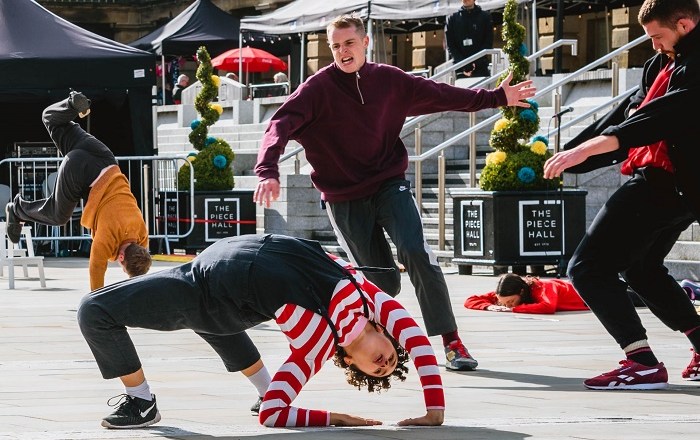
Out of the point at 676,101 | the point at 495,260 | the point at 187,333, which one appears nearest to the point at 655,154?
the point at 676,101

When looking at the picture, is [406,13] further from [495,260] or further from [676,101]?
[676,101]

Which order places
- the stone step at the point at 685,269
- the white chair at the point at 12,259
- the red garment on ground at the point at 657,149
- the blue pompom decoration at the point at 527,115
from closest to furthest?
the red garment on ground at the point at 657,149
the stone step at the point at 685,269
the white chair at the point at 12,259
the blue pompom decoration at the point at 527,115

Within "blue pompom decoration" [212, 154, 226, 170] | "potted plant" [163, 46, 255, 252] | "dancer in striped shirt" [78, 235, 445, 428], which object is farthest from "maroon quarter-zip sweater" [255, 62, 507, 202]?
"blue pompom decoration" [212, 154, 226, 170]

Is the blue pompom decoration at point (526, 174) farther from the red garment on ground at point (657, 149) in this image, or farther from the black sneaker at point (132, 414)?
the black sneaker at point (132, 414)

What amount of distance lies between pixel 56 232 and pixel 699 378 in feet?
46.0

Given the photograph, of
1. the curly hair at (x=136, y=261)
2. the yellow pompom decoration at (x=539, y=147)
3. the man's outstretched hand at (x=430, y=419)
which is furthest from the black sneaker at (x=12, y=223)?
the yellow pompom decoration at (x=539, y=147)

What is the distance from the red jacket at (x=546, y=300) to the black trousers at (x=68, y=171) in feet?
10.3

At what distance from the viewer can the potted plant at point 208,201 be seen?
20312mm

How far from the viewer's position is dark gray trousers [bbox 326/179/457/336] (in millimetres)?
8039

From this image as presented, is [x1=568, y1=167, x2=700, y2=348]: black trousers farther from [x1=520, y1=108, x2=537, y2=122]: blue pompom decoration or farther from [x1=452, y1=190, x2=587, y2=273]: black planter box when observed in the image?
[x1=520, y1=108, x2=537, y2=122]: blue pompom decoration

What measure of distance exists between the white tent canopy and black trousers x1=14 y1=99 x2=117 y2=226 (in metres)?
14.0

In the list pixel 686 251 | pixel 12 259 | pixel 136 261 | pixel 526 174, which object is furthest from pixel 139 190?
pixel 136 261

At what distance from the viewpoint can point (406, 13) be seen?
27594mm

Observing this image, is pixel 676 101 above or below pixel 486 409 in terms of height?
above
